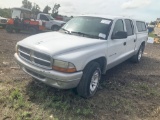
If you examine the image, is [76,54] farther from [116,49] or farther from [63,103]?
[116,49]

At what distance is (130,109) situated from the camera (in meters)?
4.00

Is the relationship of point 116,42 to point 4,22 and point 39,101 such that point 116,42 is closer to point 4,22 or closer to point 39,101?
point 39,101

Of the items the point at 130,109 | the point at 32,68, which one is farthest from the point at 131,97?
the point at 32,68

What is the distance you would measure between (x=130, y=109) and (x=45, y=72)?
6.51 ft

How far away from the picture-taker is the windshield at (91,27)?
464cm

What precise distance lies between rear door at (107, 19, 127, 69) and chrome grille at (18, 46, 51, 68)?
67.5 inches

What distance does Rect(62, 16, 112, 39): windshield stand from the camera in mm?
4640

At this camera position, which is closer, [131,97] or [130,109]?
[130,109]

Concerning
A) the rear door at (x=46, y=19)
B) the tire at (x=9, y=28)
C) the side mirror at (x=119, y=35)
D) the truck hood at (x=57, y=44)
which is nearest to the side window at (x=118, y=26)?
the side mirror at (x=119, y=35)

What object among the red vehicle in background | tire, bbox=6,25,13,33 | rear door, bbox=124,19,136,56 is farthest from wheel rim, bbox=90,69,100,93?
tire, bbox=6,25,13,33

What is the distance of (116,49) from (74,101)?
1933 millimetres

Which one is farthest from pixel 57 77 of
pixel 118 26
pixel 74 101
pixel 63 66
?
pixel 118 26

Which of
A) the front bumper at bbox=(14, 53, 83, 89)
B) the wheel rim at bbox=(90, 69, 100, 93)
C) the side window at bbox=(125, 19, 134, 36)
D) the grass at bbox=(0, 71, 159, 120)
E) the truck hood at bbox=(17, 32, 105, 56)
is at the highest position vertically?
the side window at bbox=(125, 19, 134, 36)

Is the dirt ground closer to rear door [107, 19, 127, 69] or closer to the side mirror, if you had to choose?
rear door [107, 19, 127, 69]
